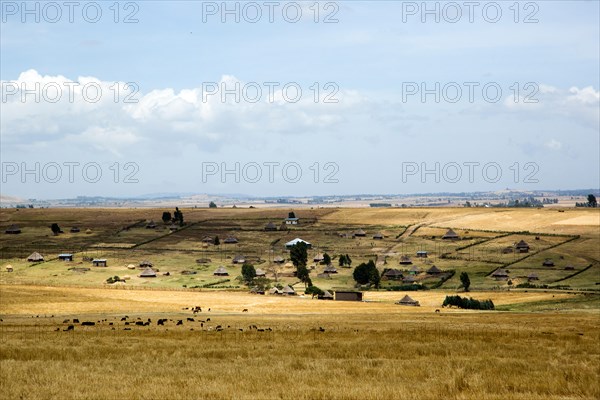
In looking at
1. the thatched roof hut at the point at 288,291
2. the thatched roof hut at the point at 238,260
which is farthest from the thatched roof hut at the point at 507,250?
the thatched roof hut at the point at 238,260

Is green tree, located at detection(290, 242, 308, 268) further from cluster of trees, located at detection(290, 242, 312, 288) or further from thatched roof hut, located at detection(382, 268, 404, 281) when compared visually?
thatched roof hut, located at detection(382, 268, 404, 281)

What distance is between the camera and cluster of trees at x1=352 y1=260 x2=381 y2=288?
14050 centimetres

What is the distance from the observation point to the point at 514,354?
3781 centimetres

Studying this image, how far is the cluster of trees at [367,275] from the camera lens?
461 feet

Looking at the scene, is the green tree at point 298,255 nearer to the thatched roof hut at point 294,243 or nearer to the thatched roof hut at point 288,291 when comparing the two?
the thatched roof hut at point 288,291

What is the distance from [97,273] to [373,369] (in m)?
125

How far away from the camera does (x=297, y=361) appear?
34281mm

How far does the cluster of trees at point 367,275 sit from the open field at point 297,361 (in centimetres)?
7815

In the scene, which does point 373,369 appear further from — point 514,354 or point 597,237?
point 597,237

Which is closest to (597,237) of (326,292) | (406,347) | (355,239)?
(355,239)

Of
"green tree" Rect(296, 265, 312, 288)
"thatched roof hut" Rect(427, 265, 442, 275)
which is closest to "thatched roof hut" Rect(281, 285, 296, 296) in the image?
"green tree" Rect(296, 265, 312, 288)

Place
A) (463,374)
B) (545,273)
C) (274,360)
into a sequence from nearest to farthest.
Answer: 1. (463,374)
2. (274,360)
3. (545,273)

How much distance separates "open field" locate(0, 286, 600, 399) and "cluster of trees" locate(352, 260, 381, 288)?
78146 mm

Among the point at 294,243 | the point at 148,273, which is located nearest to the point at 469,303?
the point at 148,273
